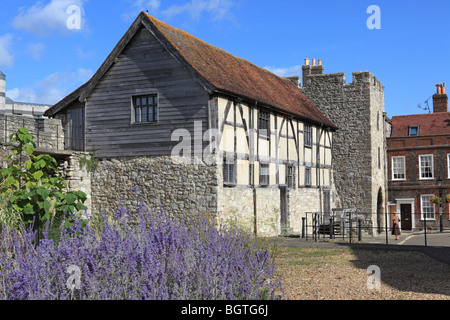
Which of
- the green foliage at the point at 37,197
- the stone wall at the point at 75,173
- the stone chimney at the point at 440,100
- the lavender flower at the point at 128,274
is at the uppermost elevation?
the stone chimney at the point at 440,100

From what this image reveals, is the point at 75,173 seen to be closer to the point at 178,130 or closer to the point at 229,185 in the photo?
the point at 178,130

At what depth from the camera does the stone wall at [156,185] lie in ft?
54.5

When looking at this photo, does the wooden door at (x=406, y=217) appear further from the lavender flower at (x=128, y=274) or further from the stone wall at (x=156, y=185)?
the lavender flower at (x=128, y=274)

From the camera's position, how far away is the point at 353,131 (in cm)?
2814

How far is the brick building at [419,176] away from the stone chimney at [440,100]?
108 inches

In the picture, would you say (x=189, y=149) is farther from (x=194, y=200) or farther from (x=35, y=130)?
(x=35, y=130)

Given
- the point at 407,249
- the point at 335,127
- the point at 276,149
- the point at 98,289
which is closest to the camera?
the point at 98,289

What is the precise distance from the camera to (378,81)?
29953mm

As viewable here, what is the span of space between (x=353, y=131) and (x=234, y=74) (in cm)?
1096

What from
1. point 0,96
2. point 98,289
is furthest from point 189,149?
point 0,96

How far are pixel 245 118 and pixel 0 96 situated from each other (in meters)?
24.9

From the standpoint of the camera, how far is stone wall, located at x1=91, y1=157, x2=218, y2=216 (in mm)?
16609

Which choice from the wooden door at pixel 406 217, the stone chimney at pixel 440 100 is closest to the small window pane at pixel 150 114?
the wooden door at pixel 406 217

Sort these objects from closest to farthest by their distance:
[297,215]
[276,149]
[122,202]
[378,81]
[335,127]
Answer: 1. [122,202]
2. [276,149]
3. [297,215]
4. [335,127]
5. [378,81]
